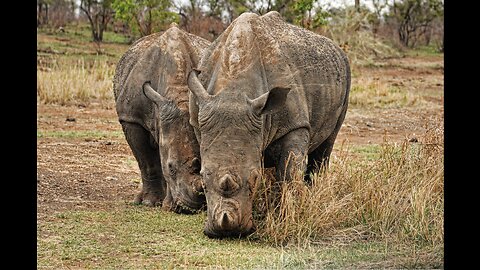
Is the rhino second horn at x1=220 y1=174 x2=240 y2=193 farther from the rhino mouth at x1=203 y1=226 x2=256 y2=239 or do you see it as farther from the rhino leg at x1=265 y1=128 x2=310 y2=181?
the rhino leg at x1=265 y1=128 x2=310 y2=181

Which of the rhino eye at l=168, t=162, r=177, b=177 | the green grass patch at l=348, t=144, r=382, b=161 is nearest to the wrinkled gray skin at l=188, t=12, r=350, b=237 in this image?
the rhino eye at l=168, t=162, r=177, b=177

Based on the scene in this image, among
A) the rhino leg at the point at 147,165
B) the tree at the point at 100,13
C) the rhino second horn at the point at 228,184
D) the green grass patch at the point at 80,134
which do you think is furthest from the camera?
→ the tree at the point at 100,13

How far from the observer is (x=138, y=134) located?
A: 951 centimetres

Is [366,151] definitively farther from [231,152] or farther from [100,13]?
[100,13]

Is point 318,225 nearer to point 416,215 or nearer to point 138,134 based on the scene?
point 416,215

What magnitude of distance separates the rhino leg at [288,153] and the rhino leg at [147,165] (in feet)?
5.25

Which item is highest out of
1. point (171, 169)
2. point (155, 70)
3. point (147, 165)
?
point (155, 70)

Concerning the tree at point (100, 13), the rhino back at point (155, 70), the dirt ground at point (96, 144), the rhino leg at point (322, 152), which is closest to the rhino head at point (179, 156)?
the rhino back at point (155, 70)

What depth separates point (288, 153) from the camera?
27.2ft

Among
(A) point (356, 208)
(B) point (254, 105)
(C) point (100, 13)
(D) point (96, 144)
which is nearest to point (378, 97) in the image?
(D) point (96, 144)

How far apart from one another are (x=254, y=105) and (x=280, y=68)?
2.98 ft

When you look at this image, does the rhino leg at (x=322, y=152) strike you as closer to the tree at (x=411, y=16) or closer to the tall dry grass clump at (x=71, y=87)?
the tall dry grass clump at (x=71, y=87)

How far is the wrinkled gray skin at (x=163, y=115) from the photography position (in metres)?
8.48

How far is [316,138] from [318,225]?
5.95ft
